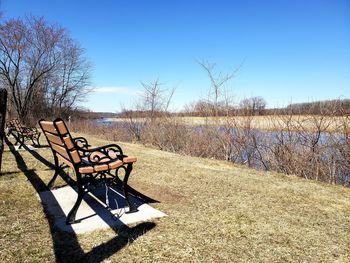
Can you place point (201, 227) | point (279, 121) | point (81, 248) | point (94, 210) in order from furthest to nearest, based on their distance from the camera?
point (279, 121) < point (94, 210) < point (201, 227) < point (81, 248)

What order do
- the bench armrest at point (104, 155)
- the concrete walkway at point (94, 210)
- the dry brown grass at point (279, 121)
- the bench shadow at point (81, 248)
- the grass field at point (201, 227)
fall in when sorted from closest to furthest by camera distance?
the bench shadow at point (81, 248), the grass field at point (201, 227), the concrete walkway at point (94, 210), the bench armrest at point (104, 155), the dry brown grass at point (279, 121)

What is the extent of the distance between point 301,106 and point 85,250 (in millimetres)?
6396

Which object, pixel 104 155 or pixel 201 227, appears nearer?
pixel 201 227

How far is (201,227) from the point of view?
3.43 m

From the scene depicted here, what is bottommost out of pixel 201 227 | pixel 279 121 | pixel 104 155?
pixel 201 227

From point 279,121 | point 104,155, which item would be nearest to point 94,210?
point 104,155

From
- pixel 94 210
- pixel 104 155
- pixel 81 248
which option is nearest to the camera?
pixel 81 248

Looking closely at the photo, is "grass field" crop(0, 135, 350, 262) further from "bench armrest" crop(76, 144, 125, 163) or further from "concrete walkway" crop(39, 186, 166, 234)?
"bench armrest" crop(76, 144, 125, 163)

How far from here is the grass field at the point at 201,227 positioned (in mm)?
2803

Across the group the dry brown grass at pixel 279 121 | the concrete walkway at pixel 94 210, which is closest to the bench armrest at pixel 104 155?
the concrete walkway at pixel 94 210

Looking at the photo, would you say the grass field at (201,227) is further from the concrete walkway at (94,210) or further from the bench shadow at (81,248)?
the concrete walkway at (94,210)

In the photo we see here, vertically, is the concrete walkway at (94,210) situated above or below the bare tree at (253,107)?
below

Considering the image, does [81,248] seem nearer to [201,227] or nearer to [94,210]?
[94,210]

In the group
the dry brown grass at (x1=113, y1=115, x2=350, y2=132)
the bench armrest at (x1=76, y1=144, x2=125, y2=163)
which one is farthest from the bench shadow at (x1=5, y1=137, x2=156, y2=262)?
the dry brown grass at (x1=113, y1=115, x2=350, y2=132)
